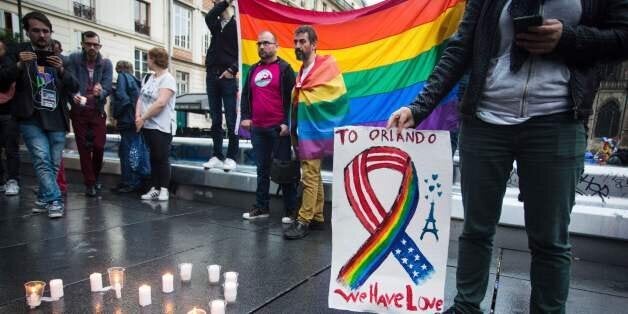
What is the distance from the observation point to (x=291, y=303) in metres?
2.50

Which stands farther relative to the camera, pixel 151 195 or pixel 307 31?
pixel 151 195

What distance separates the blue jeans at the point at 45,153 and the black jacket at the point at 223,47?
1911mm

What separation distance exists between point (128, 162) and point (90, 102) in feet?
3.17

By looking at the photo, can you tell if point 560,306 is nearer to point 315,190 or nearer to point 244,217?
point 315,190

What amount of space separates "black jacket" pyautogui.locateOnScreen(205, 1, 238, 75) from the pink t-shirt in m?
1.12

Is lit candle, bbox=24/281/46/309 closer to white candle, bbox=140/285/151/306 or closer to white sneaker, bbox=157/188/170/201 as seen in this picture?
white candle, bbox=140/285/151/306

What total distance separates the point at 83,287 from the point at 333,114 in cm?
238

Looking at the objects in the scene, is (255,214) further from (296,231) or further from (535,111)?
(535,111)

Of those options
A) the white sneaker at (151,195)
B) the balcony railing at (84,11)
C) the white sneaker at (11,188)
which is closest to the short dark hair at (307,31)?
the white sneaker at (151,195)

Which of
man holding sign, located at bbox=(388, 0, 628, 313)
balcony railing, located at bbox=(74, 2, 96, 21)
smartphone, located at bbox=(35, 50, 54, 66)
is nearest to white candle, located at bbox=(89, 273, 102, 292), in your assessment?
man holding sign, located at bbox=(388, 0, 628, 313)

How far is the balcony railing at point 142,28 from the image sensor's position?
2639cm

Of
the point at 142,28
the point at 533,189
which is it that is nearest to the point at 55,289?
the point at 533,189

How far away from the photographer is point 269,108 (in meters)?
4.22

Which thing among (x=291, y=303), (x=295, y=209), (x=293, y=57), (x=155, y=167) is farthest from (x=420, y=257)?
(x=155, y=167)
